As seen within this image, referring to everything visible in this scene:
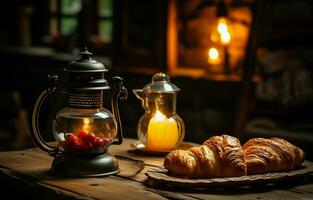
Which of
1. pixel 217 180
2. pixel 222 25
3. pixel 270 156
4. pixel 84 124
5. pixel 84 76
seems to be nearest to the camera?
pixel 217 180

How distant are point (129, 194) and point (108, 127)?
0.46 metres

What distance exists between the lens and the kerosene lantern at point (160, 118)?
3033mm

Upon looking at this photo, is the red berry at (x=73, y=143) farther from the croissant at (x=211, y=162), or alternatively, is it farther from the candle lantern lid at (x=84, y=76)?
the croissant at (x=211, y=162)

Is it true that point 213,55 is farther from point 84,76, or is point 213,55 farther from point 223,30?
point 84,76

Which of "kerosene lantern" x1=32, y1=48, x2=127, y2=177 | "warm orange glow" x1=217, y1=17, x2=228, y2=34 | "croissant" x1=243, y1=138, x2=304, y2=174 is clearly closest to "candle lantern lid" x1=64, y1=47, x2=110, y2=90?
"kerosene lantern" x1=32, y1=48, x2=127, y2=177

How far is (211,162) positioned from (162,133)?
587 mm

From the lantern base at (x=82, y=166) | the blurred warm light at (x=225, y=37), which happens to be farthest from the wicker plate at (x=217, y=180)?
the blurred warm light at (x=225, y=37)

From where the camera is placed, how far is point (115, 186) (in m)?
2.49

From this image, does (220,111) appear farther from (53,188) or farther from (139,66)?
(53,188)

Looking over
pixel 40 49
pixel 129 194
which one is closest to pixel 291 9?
pixel 129 194

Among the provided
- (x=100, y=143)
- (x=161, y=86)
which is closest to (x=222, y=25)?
(x=161, y=86)

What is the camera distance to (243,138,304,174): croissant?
2525mm

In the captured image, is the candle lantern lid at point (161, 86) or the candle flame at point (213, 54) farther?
the candle flame at point (213, 54)

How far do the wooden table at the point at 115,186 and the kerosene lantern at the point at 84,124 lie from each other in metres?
0.06
